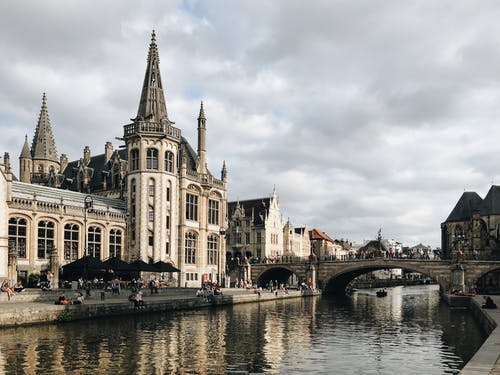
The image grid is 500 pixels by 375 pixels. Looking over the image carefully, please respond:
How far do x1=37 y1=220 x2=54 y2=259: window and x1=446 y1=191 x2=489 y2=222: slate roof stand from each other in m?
74.6

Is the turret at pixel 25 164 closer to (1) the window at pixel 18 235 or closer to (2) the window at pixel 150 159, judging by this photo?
(2) the window at pixel 150 159

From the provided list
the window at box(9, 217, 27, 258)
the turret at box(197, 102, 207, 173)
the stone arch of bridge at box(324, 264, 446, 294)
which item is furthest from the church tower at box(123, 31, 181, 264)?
the stone arch of bridge at box(324, 264, 446, 294)

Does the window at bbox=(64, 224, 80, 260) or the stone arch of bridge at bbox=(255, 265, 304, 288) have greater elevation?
the window at bbox=(64, 224, 80, 260)

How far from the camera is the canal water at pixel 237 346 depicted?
23.1m

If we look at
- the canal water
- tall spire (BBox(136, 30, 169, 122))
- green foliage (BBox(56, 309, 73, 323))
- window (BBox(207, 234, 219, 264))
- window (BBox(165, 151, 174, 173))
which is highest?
tall spire (BBox(136, 30, 169, 122))

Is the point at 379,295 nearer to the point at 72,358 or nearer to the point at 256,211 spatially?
the point at 256,211

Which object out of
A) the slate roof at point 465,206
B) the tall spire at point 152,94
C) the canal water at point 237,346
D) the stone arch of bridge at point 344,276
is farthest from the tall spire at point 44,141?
the slate roof at point 465,206

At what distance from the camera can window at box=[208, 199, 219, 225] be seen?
80.9 metres

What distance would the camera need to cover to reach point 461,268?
240 feet

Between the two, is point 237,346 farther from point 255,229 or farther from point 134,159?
point 255,229


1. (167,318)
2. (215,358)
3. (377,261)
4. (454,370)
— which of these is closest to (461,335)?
(454,370)

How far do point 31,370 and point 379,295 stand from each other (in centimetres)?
6933

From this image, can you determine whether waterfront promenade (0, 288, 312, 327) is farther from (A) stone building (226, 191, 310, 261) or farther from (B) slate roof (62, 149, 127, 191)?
(A) stone building (226, 191, 310, 261)

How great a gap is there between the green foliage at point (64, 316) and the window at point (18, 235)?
2224 centimetres
